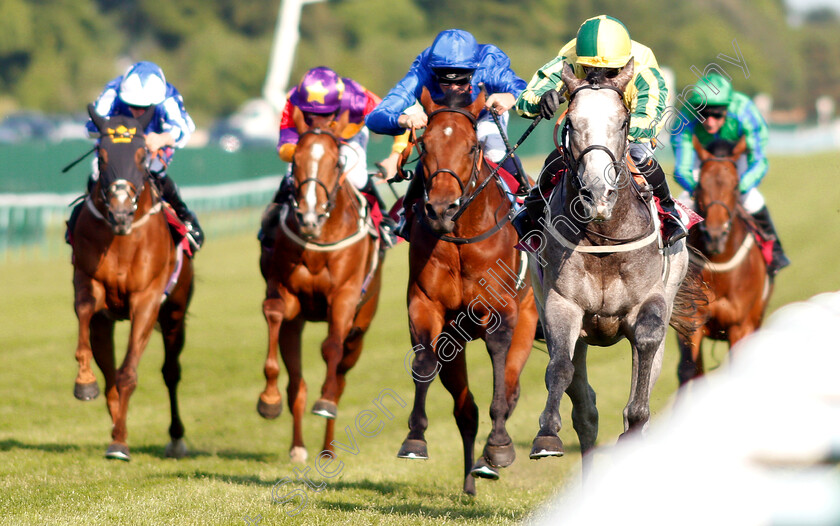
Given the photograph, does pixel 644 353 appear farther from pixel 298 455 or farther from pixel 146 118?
pixel 146 118

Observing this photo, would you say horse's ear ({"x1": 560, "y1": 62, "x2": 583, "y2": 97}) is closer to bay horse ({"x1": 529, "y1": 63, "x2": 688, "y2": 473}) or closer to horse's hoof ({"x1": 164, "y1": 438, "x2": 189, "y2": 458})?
bay horse ({"x1": 529, "y1": 63, "x2": 688, "y2": 473})

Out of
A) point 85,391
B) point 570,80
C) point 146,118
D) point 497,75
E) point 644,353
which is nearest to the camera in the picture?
point 570,80

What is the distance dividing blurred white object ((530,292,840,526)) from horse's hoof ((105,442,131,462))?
5410 millimetres

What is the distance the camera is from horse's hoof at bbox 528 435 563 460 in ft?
15.3

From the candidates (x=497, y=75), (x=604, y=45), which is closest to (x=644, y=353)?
(x=604, y=45)

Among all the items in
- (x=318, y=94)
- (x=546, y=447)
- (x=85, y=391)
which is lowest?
(x=546, y=447)

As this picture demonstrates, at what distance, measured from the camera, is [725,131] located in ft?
27.6

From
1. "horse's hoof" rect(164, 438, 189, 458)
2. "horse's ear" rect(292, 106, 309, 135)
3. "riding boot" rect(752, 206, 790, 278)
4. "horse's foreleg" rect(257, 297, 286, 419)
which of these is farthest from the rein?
"riding boot" rect(752, 206, 790, 278)

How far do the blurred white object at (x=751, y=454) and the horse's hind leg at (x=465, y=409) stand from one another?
4.29 metres

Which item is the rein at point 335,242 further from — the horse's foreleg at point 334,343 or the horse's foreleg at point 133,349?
the horse's foreleg at point 133,349

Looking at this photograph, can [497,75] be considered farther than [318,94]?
No

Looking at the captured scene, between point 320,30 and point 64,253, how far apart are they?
44.3 m

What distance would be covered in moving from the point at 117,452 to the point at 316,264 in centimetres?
164

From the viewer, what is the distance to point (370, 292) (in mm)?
7848
